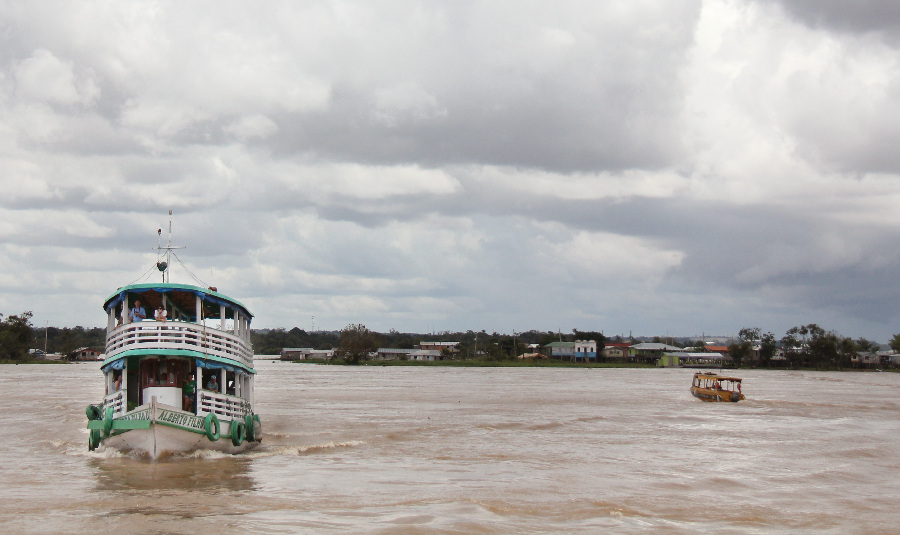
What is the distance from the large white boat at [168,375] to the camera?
19125 mm

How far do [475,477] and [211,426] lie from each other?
261 inches

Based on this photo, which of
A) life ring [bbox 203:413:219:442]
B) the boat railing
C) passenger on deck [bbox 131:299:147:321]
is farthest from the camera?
passenger on deck [bbox 131:299:147:321]

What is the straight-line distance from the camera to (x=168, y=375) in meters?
20.6

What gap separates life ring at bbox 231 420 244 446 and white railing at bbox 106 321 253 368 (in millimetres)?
1978

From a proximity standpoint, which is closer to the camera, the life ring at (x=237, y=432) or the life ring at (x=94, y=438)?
the life ring at (x=94, y=438)

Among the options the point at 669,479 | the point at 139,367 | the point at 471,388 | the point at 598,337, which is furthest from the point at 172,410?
the point at 598,337

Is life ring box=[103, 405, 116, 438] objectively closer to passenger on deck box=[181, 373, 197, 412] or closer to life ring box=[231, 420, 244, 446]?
passenger on deck box=[181, 373, 197, 412]

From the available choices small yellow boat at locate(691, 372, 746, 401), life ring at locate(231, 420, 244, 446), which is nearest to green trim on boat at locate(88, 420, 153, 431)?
life ring at locate(231, 420, 244, 446)

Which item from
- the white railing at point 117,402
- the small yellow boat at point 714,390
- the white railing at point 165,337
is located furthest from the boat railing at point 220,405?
the small yellow boat at point 714,390

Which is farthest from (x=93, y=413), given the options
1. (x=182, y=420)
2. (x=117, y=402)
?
(x=182, y=420)

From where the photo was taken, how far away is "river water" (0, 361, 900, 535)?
14.7 metres

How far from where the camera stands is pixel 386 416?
35.2 meters

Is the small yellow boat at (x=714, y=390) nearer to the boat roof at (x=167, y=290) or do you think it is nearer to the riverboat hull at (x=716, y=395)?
the riverboat hull at (x=716, y=395)

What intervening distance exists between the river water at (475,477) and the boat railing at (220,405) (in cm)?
116
